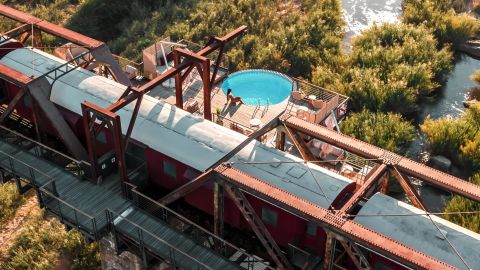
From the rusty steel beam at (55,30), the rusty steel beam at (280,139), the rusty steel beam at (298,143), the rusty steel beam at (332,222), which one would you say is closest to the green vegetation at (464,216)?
the rusty steel beam at (298,143)

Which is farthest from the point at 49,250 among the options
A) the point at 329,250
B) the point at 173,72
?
the point at 329,250

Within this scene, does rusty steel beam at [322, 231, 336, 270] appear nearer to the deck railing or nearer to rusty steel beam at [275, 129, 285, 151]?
rusty steel beam at [275, 129, 285, 151]

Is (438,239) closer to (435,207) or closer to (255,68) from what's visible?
(435,207)

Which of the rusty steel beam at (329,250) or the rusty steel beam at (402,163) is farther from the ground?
the rusty steel beam at (402,163)

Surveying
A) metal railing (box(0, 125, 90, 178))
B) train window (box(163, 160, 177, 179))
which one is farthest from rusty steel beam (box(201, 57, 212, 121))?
metal railing (box(0, 125, 90, 178))

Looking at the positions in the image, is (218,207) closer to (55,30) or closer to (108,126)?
(108,126)

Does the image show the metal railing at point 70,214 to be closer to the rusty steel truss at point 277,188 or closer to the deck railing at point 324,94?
the rusty steel truss at point 277,188
